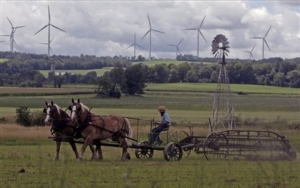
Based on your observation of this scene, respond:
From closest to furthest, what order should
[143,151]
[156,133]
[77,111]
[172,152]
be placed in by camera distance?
[77,111], [172,152], [156,133], [143,151]

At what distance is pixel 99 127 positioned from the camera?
79.7 feet

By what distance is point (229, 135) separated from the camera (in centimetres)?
2756

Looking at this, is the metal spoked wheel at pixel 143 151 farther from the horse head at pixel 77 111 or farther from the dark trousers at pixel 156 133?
the horse head at pixel 77 111

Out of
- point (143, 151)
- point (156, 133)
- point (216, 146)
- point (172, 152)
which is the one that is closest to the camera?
point (172, 152)

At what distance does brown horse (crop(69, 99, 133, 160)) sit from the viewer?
78.0ft

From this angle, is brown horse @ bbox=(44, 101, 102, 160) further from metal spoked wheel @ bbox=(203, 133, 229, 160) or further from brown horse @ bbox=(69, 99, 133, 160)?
metal spoked wheel @ bbox=(203, 133, 229, 160)

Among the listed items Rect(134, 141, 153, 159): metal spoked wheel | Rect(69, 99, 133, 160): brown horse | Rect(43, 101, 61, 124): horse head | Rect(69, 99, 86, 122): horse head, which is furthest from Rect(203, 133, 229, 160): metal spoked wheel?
Rect(43, 101, 61, 124): horse head

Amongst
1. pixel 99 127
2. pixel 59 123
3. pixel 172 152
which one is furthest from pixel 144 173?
pixel 172 152

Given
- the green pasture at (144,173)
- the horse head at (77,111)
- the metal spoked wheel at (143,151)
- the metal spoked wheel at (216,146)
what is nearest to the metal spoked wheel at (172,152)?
the green pasture at (144,173)

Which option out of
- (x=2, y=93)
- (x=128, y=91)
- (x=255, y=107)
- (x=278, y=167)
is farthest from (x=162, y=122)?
(x=128, y=91)

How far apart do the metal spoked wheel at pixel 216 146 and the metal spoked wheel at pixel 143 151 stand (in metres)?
2.05

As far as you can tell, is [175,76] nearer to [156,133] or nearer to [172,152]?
[156,133]

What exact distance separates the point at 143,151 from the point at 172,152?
4.60ft

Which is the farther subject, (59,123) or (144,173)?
(59,123)
